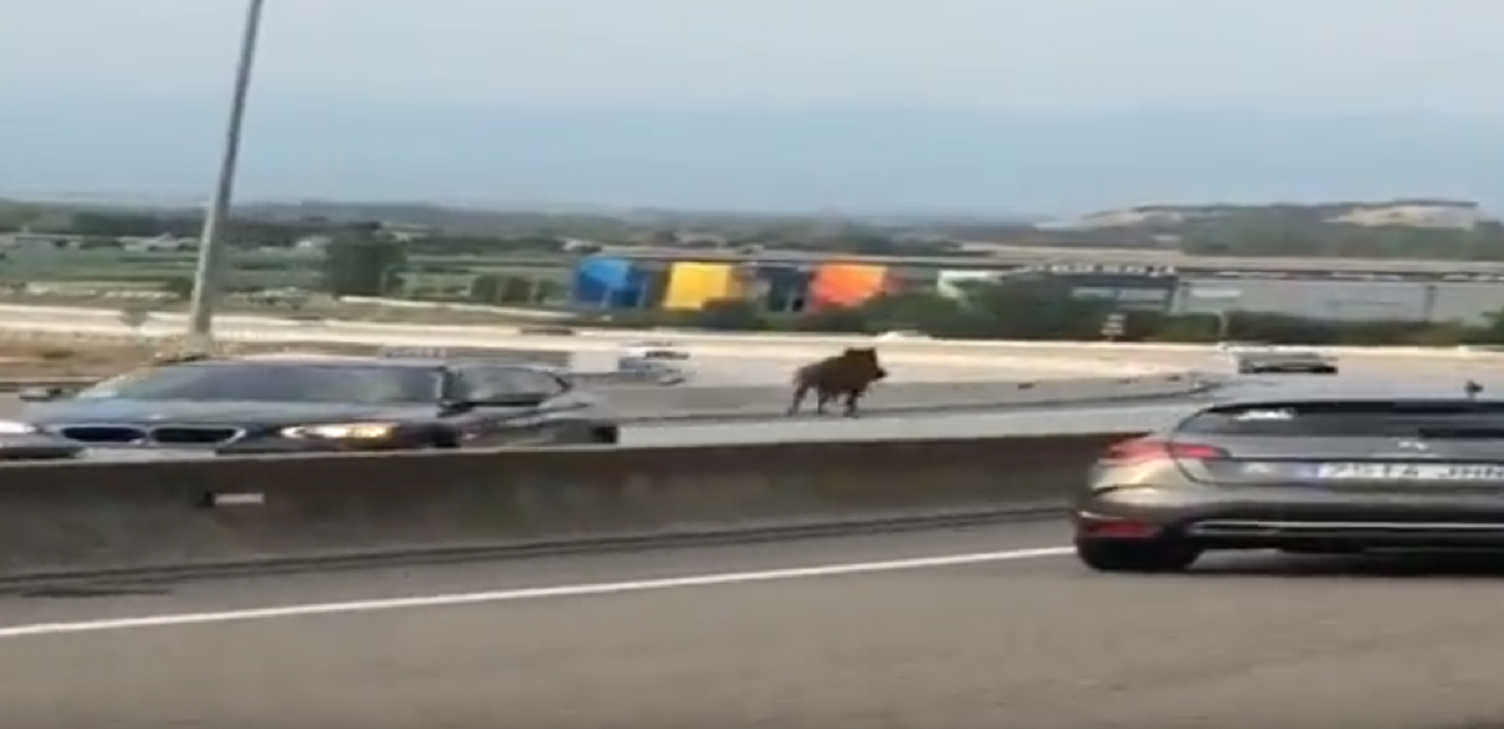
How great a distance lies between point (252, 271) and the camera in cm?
5759

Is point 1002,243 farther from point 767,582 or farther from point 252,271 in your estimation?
point 767,582

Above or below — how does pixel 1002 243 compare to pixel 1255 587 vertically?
below

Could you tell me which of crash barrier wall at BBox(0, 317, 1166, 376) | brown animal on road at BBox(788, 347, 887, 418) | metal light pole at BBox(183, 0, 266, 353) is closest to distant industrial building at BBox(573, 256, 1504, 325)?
crash barrier wall at BBox(0, 317, 1166, 376)

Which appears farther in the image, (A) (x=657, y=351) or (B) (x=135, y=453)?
(A) (x=657, y=351)

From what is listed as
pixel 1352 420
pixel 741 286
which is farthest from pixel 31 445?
pixel 741 286

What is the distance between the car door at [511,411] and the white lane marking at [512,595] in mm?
4035

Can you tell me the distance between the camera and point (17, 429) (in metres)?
21.3

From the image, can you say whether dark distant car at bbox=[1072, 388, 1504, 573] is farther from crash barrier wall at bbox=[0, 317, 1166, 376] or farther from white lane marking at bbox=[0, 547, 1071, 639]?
crash barrier wall at bbox=[0, 317, 1166, 376]

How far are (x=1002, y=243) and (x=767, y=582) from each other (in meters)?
72.4

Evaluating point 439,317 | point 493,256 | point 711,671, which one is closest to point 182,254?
point 493,256

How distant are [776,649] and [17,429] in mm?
8812

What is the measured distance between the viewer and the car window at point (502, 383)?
75.4 ft

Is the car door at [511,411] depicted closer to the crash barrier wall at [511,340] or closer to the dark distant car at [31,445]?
the dark distant car at [31,445]

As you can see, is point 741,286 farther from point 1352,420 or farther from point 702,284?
point 1352,420
